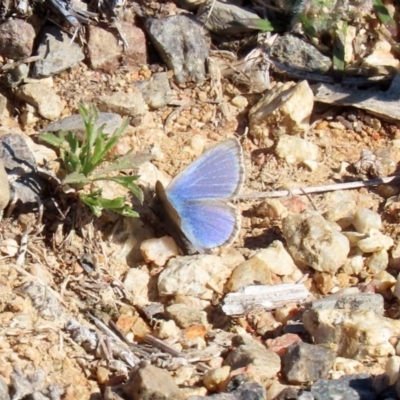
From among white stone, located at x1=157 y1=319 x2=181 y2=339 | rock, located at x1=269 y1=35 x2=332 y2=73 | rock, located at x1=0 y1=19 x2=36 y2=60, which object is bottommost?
white stone, located at x1=157 y1=319 x2=181 y2=339

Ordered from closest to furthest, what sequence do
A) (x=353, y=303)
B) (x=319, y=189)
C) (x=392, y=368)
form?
(x=392, y=368)
(x=353, y=303)
(x=319, y=189)

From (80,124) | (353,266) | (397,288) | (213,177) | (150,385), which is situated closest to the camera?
(150,385)

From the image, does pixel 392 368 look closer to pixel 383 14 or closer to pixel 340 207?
pixel 340 207

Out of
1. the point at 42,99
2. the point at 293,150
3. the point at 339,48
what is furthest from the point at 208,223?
the point at 339,48

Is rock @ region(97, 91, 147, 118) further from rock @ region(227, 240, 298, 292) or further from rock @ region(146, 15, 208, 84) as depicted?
rock @ region(227, 240, 298, 292)

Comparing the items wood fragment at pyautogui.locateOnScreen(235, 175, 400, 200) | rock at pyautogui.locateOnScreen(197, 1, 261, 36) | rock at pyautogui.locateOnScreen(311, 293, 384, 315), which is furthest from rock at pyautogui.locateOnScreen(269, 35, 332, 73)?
rock at pyautogui.locateOnScreen(311, 293, 384, 315)

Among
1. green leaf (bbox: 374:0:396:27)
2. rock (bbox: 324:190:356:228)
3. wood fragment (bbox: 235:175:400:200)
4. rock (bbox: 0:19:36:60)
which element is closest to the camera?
rock (bbox: 324:190:356:228)

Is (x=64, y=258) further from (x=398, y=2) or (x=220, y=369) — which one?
(x=398, y=2)
